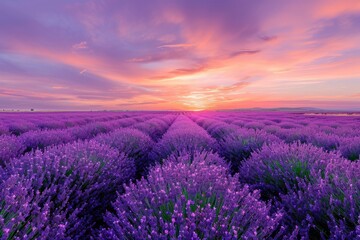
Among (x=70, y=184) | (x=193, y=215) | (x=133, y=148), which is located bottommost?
(x=133, y=148)

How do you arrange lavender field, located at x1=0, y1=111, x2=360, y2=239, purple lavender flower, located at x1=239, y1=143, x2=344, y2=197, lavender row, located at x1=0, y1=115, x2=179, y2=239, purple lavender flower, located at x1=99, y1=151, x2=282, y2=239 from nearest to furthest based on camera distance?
purple lavender flower, located at x1=99, y1=151, x2=282, y2=239, lavender field, located at x1=0, y1=111, x2=360, y2=239, lavender row, located at x1=0, y1=115, x2=179, y2=239, purple lavender flower, located at x1=239, y1=143, x2=344, y2=197

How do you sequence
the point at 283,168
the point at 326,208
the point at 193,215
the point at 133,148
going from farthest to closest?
1. the point at 133,148
2. the point at 283,168
3. the point at 326,208
4. the point at 193,215

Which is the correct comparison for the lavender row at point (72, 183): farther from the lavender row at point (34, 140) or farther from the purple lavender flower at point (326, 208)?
the purple lavender flower at point (326, 208)

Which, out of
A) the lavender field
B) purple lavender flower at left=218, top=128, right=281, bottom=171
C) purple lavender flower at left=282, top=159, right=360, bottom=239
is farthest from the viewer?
purple lavender flower at left=218, top=128, right=281, bottom=171

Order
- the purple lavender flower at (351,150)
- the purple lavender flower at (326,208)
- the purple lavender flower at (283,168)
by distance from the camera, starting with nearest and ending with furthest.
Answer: the purple lavender flower at (326,208) < the purple lavender flower at (283,168) < the purple lavender flower at (351,150)

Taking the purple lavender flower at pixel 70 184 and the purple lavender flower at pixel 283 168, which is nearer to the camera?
the purple lavender flower at pixel 70 184

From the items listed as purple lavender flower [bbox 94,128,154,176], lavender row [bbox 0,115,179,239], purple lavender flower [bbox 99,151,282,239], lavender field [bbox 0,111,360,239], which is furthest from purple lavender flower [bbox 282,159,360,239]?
purple lavender flower [bbox 94,128,154,176]

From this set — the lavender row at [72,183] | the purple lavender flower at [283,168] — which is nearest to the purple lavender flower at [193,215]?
the lavender row at [72,183]

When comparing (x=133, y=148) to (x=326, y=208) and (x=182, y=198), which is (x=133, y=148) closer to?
(x=182, y=198)

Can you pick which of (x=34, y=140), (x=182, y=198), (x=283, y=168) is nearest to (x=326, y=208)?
(x=283, y=168)

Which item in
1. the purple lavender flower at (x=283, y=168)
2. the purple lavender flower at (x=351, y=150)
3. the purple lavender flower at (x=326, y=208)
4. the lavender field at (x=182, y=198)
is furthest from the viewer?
the purple lavender flower at (x=351, y=150)

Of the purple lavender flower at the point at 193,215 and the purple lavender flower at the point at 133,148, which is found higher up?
the purple lavender flower at the point at 193,215

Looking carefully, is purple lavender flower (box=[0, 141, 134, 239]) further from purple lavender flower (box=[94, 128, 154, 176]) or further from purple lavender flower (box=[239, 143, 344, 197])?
purple lavender flower (box=[239, 143, 344, 197])

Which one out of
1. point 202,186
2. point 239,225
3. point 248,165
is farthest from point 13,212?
point 248,165
